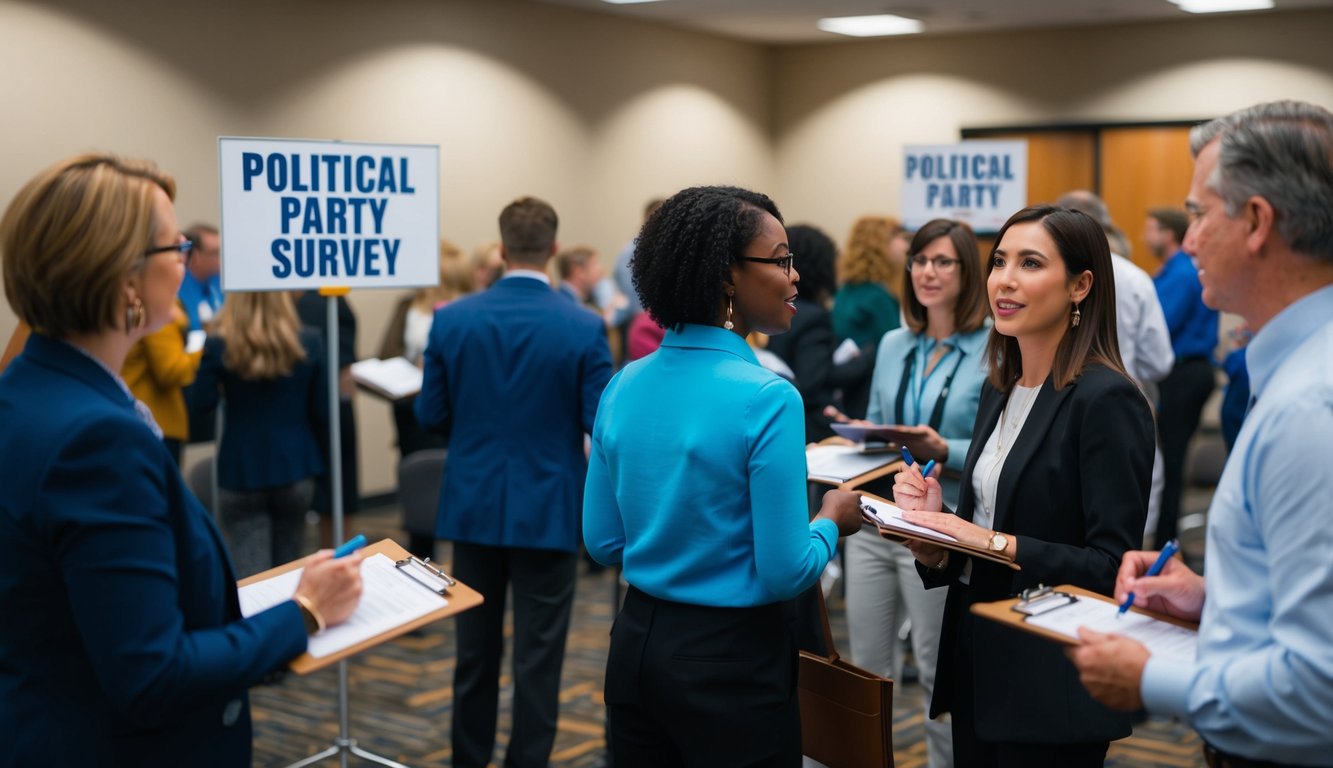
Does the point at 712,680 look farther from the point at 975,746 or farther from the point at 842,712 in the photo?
the point at 975,746

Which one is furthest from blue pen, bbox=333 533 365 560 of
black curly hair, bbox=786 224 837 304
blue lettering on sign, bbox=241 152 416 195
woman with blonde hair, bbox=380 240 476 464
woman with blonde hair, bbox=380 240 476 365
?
woman with blonde hair, bbox=380 240 476 365

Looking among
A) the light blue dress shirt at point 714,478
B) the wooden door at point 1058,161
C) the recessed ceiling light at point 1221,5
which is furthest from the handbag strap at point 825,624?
the wooden door at point 1058,161

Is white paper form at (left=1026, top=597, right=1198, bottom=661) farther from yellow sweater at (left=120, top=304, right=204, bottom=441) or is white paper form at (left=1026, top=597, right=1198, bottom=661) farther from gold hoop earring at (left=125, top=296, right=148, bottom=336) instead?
yellow sweater at (left=120, top=304, right=204, bottom=441)

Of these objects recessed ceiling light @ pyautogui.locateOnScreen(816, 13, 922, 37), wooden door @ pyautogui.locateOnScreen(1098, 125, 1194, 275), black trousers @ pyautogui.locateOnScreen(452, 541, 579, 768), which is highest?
recessed ceiling light @ pyautogui.locateOnScreen(816, 13, 922, 37)

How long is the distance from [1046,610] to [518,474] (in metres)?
2.10

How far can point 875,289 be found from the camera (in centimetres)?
566

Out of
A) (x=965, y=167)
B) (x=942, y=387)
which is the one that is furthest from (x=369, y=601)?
(x=965, y=167)

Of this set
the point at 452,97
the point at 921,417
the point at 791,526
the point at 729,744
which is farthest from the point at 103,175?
the point at 452,97

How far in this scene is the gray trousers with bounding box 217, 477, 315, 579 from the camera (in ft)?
14.8

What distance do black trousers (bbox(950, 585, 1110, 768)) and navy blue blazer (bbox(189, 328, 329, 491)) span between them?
2.94 m

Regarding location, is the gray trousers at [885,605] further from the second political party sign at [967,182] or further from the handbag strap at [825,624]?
the second political party sign at [967,182]

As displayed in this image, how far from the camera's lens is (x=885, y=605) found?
3324 mm

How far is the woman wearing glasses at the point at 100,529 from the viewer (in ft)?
4.65

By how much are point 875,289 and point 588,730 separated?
255 centimetres
